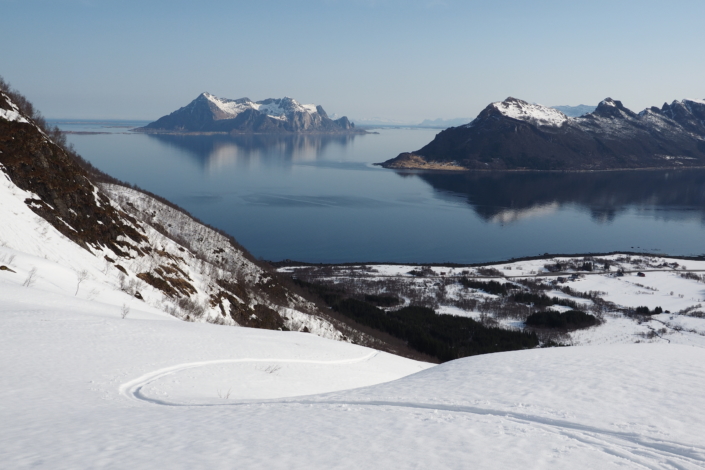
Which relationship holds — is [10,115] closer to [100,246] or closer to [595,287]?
[100,246]

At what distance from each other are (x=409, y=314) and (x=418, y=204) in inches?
2328

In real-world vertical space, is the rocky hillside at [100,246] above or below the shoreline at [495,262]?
above

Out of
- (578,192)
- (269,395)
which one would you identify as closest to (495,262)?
(269,395)

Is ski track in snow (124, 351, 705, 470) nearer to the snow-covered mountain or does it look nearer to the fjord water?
the snow-covered mountain

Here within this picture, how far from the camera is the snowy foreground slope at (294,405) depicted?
4.43 meters

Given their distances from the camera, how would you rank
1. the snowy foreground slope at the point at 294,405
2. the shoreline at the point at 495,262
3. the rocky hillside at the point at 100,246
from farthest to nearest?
1. the shoreline at the point at 495,262
2. the rocky hillside at the point at 100,246
3. the snowy foreground slope at the point at 294,405

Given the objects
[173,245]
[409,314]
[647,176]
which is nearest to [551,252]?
[409,314]

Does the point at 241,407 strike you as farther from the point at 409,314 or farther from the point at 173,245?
the point at 409,314

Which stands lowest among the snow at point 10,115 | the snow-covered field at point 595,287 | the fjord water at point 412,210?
the snow-covered field at point 595,287

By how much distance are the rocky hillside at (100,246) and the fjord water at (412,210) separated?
36.5 metres

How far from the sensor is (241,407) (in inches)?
243

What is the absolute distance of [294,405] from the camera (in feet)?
21.2

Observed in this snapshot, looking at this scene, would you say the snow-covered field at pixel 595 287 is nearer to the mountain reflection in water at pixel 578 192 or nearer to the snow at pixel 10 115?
the mountain reflection in water at pixel 578 192

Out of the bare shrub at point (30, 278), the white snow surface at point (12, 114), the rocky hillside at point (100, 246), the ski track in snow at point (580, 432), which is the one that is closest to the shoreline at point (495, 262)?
the rocky hillside at point (100, 246)
